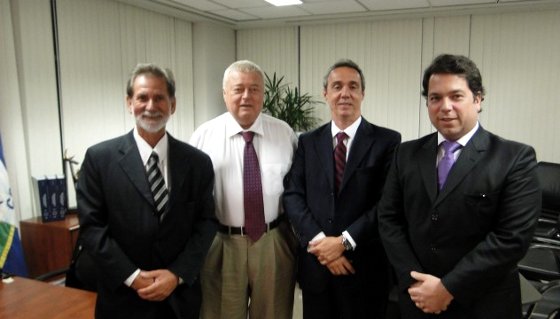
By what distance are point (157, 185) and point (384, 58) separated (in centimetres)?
471

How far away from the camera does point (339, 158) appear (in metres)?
2.19

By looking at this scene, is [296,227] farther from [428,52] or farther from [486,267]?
[428,52]

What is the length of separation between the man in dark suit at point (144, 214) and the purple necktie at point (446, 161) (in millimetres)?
1032

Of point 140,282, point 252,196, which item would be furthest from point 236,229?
point 140,282

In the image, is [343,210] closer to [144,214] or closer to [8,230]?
[144,214]

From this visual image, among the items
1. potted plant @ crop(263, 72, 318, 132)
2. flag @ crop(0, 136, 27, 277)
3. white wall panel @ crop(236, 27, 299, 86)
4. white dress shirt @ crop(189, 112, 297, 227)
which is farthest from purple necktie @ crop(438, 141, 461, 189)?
white wall panel @ crop(236, 27, 299, 86)

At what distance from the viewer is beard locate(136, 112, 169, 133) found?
183cm

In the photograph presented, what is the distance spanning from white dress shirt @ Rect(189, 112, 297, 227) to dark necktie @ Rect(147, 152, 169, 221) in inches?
17.3

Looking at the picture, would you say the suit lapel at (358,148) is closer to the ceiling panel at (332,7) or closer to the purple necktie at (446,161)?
the purple necktie at (446,161)

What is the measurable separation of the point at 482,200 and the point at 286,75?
203 inches

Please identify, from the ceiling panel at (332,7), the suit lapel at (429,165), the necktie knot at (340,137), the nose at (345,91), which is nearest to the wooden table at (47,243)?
the necktie knot at (340,137)

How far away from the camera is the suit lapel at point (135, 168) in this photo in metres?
1.78

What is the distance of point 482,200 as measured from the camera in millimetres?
1550

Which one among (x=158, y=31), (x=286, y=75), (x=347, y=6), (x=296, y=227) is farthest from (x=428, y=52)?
(x=296, y=227)
